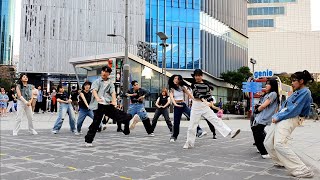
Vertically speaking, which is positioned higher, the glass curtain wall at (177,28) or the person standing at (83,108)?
the glass curtain wall at (177,28)

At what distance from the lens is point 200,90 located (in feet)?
22.4

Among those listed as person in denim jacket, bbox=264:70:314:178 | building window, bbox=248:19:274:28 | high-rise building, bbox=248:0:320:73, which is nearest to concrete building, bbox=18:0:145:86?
person in denim jacket, bbox=264:70:314:178

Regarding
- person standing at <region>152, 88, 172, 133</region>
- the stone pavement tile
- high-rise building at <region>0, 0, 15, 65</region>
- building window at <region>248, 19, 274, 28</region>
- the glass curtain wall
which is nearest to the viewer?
the stone pavement tile

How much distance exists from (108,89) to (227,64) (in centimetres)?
5030

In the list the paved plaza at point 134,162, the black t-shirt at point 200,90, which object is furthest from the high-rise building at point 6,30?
the black t-shirt at point 200,90

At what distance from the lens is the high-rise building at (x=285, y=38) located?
8712cm

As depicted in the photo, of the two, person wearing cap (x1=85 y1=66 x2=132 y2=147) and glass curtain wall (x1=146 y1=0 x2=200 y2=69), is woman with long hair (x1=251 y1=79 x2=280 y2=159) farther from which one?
glass curtain wall (x1=146 y1=0 x2=200 y2=69)

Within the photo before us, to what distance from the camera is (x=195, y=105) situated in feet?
22.6

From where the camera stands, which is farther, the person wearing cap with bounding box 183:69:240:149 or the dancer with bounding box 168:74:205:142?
the dancer with bounding box 168:74:205:142

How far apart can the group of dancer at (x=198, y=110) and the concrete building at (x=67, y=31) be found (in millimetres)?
32665

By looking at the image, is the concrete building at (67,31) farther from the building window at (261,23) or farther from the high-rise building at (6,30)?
the building window at (261,23)

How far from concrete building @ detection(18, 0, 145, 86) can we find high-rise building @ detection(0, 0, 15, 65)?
24725mm

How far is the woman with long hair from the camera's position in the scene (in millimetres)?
Answer: 5848

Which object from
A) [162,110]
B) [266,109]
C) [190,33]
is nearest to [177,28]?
[190,33]
